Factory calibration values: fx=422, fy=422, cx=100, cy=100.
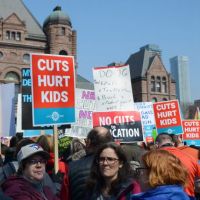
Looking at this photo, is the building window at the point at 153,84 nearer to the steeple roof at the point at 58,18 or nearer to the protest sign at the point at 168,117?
the steeple roof at the point at 58,18

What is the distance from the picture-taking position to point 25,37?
45.7 metres

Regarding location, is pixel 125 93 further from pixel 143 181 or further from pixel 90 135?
pixel 143 181

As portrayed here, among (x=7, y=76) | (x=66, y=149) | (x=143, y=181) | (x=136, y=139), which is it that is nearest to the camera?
(x=143, y=181)

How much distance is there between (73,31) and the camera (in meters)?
48.2

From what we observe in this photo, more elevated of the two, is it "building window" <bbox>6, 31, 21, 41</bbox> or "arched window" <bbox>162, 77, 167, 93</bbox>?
"building window" <bbox>6, 31, 21, 41</bbox>

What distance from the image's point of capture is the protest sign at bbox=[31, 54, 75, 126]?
5.41 metres

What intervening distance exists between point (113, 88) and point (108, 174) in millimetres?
4774

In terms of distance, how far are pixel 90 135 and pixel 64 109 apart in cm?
167

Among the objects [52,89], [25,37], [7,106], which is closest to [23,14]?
[25,37]

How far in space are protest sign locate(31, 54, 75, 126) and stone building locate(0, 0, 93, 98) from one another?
3696cm

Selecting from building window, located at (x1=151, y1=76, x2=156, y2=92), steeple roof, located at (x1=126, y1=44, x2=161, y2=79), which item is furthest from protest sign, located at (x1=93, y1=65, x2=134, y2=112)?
building window, located at (x1=151, y1=76, x2=156, y2=92)

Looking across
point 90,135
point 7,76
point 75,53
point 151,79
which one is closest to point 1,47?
point 7,76

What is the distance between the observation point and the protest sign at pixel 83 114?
8.08 metres

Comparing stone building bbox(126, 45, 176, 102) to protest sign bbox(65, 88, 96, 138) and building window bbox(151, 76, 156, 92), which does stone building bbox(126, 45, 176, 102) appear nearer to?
building window bbox(151, 76, 156, 92)
